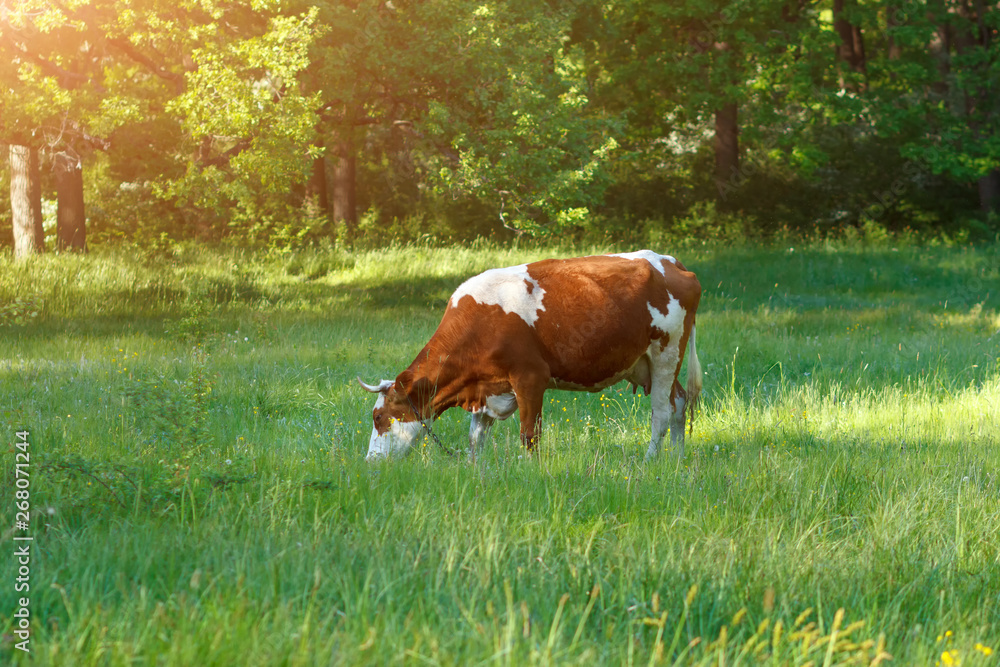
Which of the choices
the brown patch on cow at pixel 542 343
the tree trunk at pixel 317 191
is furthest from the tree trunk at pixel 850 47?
the brown patch on cow at pixel 542 343

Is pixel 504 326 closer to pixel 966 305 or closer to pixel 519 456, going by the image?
pixel 519 456

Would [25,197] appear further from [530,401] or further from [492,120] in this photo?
[530,401]

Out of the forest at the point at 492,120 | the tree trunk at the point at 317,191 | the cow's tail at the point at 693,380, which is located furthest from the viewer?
the tree trunk at the point at 317,191

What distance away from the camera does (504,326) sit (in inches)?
250

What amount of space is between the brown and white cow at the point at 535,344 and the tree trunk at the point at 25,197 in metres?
16.1

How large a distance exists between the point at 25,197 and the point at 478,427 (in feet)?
56.5

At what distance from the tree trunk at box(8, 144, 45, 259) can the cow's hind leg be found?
667 inches

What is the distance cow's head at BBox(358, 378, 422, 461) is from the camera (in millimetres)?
5953

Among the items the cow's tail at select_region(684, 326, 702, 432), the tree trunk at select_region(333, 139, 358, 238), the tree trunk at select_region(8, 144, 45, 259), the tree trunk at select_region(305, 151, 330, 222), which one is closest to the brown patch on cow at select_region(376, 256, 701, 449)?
the cow's tail at select_region(684, 326, 702, 432)

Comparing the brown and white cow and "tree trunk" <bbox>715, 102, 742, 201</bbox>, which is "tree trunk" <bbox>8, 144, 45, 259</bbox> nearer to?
the brown and white cow

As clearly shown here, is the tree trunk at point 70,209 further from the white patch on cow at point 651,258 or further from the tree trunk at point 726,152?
the tree trunk at point 726,152

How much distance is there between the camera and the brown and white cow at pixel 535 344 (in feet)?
20.7

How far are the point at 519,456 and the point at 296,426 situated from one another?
2292 millimetres

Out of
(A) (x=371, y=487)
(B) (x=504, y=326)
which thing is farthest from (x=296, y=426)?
(A) (x=371, y=487)
